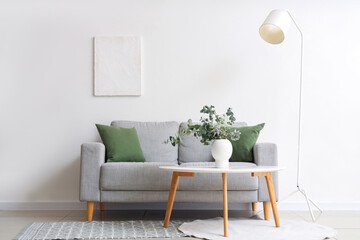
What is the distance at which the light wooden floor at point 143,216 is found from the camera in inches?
133

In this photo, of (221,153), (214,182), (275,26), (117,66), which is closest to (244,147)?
(214,182)

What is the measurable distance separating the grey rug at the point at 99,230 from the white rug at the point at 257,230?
0.16 meters

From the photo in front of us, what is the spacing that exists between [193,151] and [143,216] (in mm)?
774

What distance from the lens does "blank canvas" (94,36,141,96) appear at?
440 centimetres

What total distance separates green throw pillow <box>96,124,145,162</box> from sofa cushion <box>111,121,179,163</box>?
145mm

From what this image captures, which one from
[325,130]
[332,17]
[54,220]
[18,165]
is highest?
[332,17]

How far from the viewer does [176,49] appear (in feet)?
14.6

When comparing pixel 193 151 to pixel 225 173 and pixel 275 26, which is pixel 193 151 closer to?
pixel 225 173

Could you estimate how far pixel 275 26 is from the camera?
158 inches

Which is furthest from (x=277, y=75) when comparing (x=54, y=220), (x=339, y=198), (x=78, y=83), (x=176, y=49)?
(x=54, y=220)

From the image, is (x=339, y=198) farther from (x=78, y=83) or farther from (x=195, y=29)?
(x=78, y=83)

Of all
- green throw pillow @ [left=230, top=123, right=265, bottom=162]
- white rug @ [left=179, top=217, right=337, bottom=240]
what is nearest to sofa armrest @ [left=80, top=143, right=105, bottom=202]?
Answer: white rug @ [left=179, top=217, right=337, bottom=240]

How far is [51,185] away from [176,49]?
6.32ft

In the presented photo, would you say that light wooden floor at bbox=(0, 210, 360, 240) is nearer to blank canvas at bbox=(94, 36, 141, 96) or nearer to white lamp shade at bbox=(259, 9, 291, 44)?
blank canvas at bbox=(94, 36, 141, 96)
